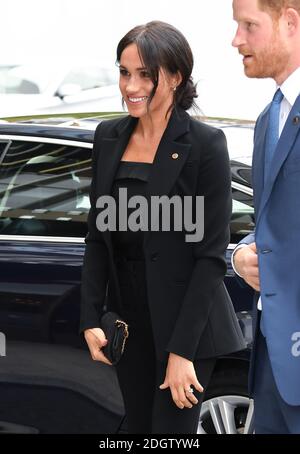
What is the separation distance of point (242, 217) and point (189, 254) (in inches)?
39.6

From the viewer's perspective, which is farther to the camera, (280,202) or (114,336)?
(114,336)

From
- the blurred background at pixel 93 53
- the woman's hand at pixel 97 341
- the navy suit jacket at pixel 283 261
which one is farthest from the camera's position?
the blurred background at pixel 93 53

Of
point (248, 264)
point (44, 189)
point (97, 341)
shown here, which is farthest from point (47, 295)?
point (248, 264)

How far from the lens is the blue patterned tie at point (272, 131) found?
2.42m

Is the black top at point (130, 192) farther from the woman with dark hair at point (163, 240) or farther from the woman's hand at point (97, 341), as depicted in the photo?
the woman's hand at point (97, 341)

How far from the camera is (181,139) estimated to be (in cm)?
296

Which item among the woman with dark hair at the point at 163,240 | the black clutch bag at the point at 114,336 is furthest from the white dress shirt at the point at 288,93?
the black clutch bag at the point at 114,336

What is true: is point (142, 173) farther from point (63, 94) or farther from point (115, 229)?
point (63, 94)

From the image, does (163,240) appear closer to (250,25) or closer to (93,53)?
(250,25)

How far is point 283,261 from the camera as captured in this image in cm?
234

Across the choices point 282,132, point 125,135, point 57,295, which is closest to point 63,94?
point 57,295

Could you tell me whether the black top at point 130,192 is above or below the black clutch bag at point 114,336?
above

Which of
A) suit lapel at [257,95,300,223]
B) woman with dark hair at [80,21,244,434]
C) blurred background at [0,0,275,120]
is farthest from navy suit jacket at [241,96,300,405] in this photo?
blurred background at [0,0,275,120]

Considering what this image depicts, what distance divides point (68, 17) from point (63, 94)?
2473 mm
